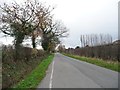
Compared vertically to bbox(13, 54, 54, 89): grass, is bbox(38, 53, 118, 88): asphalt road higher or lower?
higher

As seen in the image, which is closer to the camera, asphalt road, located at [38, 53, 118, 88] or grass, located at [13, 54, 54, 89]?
asphalt road, located at [38, 53, 118, 88]

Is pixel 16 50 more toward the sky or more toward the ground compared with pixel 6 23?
more toward the ground

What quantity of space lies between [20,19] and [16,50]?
60.8 ft

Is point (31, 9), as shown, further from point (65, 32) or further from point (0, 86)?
point (65, 32)

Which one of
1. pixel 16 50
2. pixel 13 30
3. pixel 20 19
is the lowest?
pixel 16 50

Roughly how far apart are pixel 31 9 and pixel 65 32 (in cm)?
3835

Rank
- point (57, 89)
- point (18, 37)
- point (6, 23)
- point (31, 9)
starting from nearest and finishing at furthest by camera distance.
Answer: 1. point (57, 89)
2. point (18, 37)
3. point (6, 23)
4. point (31, 9)

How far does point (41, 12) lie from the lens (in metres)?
46.1

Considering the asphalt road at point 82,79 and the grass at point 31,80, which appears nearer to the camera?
the asphalt road at point 82,79

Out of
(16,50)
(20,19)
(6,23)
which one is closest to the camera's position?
(16,50)

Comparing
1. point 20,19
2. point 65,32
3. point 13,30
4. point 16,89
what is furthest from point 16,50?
point 65,32

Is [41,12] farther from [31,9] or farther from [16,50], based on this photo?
[16,50]

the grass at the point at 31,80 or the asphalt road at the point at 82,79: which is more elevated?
the asphalt road at the point at 82,79

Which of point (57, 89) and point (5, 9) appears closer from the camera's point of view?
point (57, 89)
